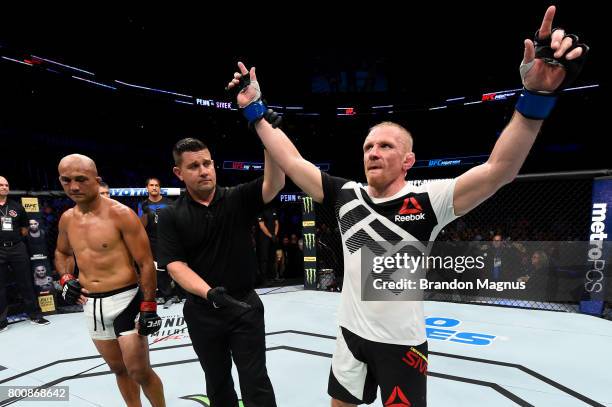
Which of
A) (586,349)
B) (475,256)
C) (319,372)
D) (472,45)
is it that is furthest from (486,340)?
(472,45)

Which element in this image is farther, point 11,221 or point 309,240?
point 309,240

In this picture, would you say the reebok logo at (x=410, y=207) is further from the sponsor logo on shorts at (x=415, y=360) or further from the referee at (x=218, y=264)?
the referee at (x=218, y=264)

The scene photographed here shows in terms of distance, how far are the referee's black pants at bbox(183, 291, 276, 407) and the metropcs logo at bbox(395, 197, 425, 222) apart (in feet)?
3.33

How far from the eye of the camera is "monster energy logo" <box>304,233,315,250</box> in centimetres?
649

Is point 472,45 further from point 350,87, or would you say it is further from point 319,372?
point 319,372

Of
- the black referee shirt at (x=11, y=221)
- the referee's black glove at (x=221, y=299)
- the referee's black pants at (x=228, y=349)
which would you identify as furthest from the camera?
the black referee shirt at (x=11, y=221)

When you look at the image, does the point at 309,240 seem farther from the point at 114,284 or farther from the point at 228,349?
the point at 228,349

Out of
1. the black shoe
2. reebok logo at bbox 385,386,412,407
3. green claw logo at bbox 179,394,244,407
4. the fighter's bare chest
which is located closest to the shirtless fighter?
the fighter's bare chest

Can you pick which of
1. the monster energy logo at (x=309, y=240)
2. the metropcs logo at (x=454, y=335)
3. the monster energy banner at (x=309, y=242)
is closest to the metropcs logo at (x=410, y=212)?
the metropcs logo at (x=454, y=335)

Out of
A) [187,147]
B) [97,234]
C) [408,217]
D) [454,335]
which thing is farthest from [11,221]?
[454,335]

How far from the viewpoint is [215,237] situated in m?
1.95

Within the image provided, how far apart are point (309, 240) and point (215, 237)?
15.2 ft

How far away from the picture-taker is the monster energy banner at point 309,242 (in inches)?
254

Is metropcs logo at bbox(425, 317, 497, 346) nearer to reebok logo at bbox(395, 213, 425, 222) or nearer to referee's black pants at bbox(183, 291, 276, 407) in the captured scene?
referee's black pants at bbox(183, 291, 276, 407)
